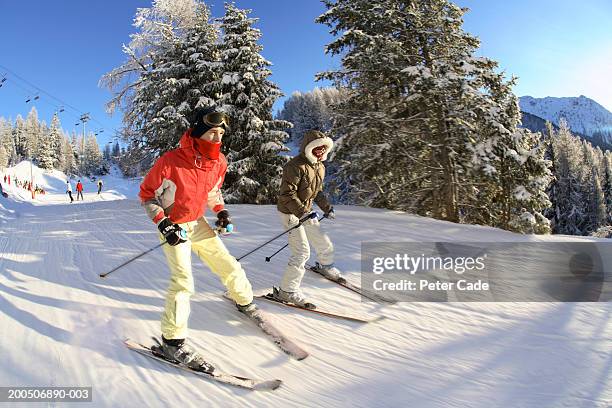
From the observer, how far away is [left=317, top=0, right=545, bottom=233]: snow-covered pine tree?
419 inches

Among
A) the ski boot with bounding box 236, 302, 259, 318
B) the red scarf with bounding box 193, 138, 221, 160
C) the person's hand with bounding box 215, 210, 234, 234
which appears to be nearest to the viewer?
the red scarf with bounding box 193, 138, 221, 160

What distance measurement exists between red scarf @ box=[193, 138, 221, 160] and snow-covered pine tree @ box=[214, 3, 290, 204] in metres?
11.9

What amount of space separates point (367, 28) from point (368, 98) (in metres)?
2.38

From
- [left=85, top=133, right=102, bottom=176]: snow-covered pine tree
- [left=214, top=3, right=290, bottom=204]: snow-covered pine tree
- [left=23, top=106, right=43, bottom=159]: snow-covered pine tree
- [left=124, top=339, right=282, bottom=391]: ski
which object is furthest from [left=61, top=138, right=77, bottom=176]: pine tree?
[left=124, top=339, right=282, bottom=391]: ski

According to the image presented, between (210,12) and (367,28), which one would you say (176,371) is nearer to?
(367,28)

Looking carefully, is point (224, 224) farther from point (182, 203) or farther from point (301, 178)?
point (301, 178)

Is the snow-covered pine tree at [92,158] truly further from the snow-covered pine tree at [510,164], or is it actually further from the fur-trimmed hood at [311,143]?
the fur-trimmed hood at [311,143]

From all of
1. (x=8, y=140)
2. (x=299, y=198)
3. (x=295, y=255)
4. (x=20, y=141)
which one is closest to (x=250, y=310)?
(x=295, y=255)

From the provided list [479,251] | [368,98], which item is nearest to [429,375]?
[479,251]

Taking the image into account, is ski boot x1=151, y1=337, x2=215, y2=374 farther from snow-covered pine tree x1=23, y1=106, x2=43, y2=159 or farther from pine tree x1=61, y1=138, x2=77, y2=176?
pine tree x1=61, y1=138, x2=77, y2=176

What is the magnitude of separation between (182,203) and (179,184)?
0.63 ft

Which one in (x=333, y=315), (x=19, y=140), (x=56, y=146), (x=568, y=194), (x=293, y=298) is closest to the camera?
(x=333, y=315)

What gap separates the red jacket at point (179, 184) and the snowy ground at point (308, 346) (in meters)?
1.36

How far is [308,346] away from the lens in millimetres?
3684
